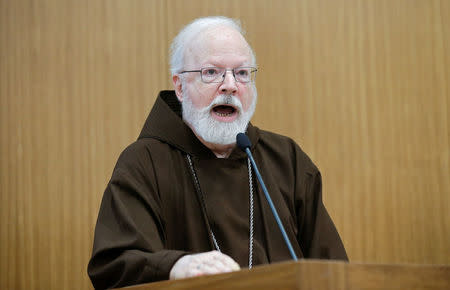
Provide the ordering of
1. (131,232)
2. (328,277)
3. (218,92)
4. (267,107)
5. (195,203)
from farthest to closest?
1. (267,107)
2. (218,92)
3. (195,203)
4. (131,232)
5. (328,277)

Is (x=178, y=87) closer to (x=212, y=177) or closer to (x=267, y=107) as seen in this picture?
(x=212, y=177)

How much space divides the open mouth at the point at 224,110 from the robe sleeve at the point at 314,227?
42 centimetres

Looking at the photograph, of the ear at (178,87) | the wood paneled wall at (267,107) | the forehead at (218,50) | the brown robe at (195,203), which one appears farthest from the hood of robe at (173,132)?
the wood paneled wall at (267,107)

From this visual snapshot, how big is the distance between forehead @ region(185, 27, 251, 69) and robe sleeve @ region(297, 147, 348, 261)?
0.59m

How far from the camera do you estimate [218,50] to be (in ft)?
9.64

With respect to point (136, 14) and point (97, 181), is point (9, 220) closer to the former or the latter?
point (97, 181)

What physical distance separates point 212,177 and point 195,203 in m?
0.14

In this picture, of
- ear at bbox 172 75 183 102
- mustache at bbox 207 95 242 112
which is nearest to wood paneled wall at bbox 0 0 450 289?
ear at bbox 172 75 183 102

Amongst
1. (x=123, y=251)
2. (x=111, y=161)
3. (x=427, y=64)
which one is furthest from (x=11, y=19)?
(x=427, y=64)

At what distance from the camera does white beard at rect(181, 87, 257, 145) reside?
2883 millimetres

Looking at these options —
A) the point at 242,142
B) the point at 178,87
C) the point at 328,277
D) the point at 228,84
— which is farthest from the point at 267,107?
the point at 328,277

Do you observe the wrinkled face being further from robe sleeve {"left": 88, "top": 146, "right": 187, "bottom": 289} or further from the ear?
robe sleeve {"left": 88, "top": 146, "right": 187, "bottom": 289}

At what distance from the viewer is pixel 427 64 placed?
3.99 metres

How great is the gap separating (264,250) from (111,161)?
124cm
